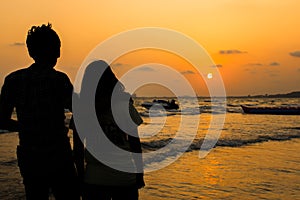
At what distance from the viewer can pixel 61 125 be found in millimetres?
2924

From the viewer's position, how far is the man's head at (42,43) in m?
2.93

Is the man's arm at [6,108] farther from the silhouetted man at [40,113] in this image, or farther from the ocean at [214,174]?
the ocean at [214,174]

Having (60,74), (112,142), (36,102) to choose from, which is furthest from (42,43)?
(112,142)

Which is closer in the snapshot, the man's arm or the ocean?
the man's arm

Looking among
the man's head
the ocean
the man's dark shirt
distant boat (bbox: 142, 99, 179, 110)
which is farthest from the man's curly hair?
distant boat (bbox: 142, 99, 179, 110)

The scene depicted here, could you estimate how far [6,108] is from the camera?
2910mm

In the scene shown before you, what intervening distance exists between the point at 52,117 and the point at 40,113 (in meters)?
0.10

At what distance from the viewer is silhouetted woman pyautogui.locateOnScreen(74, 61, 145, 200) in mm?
3182

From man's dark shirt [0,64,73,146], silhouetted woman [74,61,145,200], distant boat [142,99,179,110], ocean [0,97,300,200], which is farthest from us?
distant boat [142,99,179,110]

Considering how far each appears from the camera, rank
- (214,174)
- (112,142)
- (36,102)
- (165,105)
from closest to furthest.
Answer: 1. (36,102)
2. (112,142)
3. (214,174)
4. (165,105)

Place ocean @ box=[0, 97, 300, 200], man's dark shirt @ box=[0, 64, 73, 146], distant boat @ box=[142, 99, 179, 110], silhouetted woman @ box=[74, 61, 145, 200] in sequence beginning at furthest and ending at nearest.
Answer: distant boat @ box=[142, 99, 179, 110]
ocean @ box=[0, 97, 300, 200]
silhouetted woman @ box=[74, 61, 145, 200]
man's dark shirt @ box=[0, 64, 73, 146]

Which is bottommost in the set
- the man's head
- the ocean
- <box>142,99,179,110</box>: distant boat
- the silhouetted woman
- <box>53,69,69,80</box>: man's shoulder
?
the ocean

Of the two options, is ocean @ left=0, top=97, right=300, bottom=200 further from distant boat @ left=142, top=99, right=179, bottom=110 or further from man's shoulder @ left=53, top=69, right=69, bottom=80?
distant boat @ left=142, top=99, right=179, bottom=110

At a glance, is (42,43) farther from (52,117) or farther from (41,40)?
(52,117)
